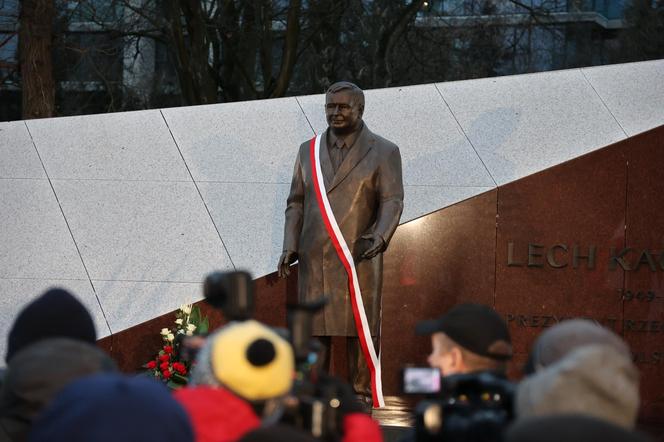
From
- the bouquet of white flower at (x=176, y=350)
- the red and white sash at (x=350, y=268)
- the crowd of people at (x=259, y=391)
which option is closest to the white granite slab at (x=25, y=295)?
the bouquet of white flower at (x=176, y=350)

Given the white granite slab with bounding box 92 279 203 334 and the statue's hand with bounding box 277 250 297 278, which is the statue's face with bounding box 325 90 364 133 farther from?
the white granite slab with bounding box 92 279 203 334

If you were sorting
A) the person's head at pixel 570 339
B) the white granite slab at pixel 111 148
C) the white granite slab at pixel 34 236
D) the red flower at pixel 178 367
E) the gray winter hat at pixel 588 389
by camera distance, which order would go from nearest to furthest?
the gray winter hat at pixel 588 389 → the person's head at pixel 570 339 → the red flower at pixel 178 367 → the white granite slab at pixel 34 236 → the white granite slab at pixel 111 148

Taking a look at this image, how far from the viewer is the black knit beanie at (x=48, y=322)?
175 inches

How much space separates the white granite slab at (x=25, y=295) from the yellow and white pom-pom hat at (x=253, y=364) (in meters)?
6.88

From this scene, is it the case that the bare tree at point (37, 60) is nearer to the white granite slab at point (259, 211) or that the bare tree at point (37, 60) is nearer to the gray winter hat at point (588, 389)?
the white granite slab at point (259, 211)

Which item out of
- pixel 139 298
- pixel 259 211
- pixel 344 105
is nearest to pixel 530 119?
pixel 259 211

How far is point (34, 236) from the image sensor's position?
34.1ft

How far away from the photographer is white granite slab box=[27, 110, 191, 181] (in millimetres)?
10461

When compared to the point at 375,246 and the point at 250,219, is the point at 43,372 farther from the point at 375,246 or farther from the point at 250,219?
the point at 250,219

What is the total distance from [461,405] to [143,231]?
23.0ft

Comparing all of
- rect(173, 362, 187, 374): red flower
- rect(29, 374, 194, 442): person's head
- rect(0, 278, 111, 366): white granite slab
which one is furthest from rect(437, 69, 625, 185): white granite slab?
rect(29, 374, 194, 442): person's head

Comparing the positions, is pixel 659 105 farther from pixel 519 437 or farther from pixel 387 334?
pixel 519 437

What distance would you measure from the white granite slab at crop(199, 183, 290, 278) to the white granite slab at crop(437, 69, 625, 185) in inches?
70.0

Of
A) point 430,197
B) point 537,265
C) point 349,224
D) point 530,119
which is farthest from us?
point 530,119
